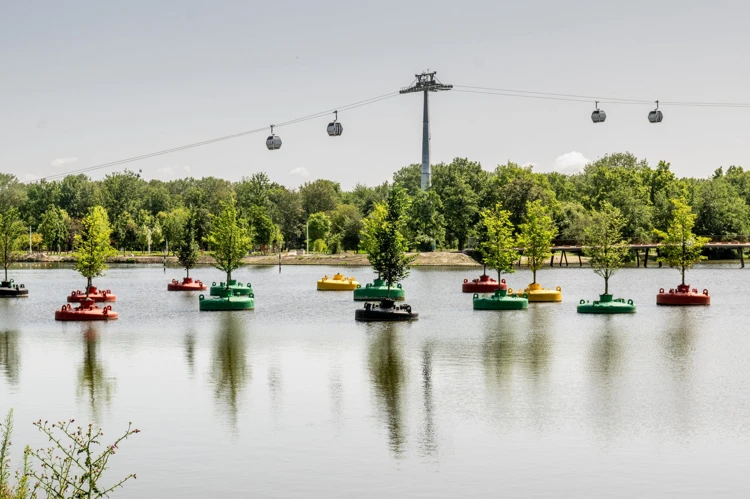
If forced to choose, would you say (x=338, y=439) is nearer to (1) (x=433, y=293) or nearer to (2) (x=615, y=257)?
(2) (x=615, y=257)

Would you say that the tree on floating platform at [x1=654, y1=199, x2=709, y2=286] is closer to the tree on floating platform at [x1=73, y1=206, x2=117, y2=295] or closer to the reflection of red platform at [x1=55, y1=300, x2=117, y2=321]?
the reflection of red platform at [x1=55, y1=300, x2=117, y2=321]

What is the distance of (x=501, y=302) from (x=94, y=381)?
141ft

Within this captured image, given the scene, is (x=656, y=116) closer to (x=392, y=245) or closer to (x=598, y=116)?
(x=598, y=116)

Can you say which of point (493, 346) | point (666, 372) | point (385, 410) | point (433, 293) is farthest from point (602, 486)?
point (433, 293)

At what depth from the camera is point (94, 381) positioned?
4141 centimetres

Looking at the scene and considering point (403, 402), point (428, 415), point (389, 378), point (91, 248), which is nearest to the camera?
point (428, 415)

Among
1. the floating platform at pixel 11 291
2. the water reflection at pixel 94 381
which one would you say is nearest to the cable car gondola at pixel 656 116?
the water reflection at pixel 94 381

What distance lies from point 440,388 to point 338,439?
32.4 ft

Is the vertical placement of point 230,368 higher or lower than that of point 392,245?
lower

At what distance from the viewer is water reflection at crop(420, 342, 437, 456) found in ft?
95.3

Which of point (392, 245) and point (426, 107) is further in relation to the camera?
point (426, 107)

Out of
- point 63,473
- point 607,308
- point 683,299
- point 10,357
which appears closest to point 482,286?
point 683,299

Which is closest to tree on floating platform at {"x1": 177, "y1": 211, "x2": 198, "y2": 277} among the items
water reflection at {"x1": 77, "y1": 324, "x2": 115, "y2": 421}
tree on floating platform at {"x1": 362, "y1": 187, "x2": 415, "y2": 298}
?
tree on floating platform at {"x1": 362, "y1": 187, "x2": 415, "y2": 298}

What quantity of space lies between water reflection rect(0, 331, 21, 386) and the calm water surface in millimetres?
249
